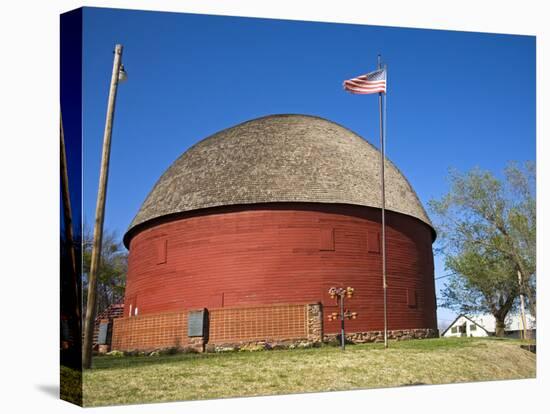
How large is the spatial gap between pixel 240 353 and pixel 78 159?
5.53 metres

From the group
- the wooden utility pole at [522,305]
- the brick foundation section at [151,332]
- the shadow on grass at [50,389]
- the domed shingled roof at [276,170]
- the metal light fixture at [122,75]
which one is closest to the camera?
the metal light fixture at [122,75]

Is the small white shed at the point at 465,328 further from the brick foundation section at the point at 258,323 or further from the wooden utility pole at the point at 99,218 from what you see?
the wooden utility pole at the point at 99,218

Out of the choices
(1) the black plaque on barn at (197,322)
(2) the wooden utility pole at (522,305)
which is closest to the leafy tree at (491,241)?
(2) the wooden utility pole at (522,305)

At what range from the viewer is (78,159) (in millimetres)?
13000

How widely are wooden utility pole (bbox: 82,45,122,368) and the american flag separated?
16.7ft

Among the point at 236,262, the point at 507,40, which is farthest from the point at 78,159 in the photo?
the point at 507,40

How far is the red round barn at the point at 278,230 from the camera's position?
18812 mm

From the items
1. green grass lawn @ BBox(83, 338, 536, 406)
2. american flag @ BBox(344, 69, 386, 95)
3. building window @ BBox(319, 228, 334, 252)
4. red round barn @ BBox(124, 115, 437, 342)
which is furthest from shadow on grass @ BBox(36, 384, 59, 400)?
american flag @ BBox(344, 69, 386, 95)

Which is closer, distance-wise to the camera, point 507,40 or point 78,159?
point 78,159

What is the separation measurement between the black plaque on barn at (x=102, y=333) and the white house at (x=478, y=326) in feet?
29.4

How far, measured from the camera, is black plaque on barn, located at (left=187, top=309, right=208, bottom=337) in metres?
16.2

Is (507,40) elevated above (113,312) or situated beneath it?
elevated above

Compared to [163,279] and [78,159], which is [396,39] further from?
[163,279]

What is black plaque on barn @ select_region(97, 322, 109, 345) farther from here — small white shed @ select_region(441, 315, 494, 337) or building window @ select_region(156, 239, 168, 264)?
small white shed @ select_region(441, 315, 494, 337)
